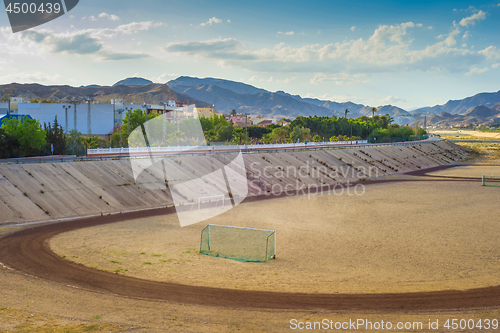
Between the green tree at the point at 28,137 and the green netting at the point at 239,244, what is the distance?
38.7 meters

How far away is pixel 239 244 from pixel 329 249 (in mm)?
5475

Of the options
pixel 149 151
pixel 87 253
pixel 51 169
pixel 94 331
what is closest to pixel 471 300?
pixel 94 331

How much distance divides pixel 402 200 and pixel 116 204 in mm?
28539

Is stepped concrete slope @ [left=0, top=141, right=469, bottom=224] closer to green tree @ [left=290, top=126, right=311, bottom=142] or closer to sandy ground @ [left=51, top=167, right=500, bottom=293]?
Answer: sandy ground @ [left=51, top=167, right=500, bottom=293]

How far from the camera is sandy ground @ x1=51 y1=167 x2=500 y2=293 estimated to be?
18328 millimetres

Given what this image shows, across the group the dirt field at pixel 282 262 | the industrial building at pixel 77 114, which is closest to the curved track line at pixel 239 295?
the dirt field at pixel 282 262

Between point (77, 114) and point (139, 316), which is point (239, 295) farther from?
point (77, 114)

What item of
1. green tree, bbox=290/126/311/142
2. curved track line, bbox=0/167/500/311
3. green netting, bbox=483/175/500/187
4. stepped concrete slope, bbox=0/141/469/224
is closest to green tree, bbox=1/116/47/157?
stepped concrete slope, bbox=0/141/469/224

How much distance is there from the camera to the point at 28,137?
51812mm

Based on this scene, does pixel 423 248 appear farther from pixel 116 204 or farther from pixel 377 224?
pixel 116 204

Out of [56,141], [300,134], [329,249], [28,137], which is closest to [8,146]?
[28,137]

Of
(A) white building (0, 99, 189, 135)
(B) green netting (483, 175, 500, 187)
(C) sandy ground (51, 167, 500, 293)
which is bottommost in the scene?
(C) sandy ground (51, 167, 500, 293)

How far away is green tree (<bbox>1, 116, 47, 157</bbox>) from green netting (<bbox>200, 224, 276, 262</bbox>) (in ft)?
127

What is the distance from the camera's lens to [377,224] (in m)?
31.0
